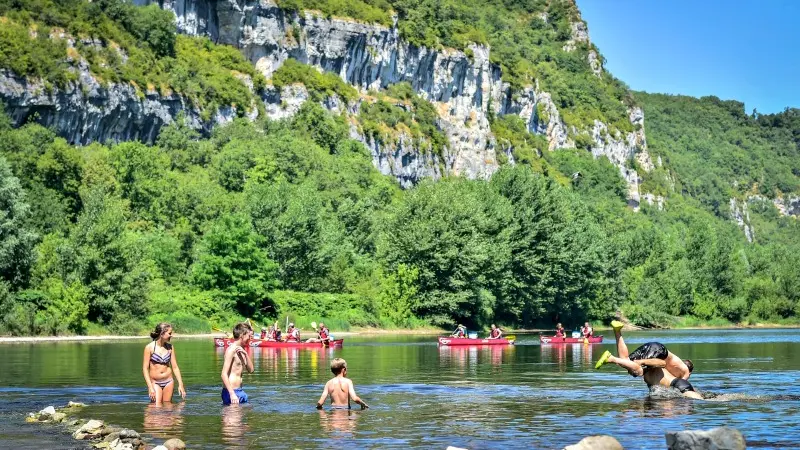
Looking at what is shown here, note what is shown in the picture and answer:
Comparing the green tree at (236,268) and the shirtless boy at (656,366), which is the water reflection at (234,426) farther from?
the green tree at (236,268)

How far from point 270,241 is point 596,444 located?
284ft

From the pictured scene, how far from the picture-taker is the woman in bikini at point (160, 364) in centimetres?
2873

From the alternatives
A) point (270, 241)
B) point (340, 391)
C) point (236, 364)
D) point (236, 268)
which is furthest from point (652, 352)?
point (270, 241)

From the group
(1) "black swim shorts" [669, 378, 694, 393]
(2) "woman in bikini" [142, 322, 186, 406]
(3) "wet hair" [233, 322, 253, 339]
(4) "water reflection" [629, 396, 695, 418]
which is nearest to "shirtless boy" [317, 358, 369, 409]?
(3) "wet hair" [233, 322, 253, 339]

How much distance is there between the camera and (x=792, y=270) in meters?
148

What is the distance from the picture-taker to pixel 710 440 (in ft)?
66.9

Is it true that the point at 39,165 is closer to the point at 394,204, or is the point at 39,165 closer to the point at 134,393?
the point at 394,204

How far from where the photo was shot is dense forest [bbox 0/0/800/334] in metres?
82.0

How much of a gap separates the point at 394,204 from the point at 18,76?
5209 centimetres

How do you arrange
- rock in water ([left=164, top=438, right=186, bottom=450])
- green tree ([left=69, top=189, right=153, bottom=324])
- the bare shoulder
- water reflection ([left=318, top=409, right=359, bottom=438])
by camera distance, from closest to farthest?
1. rock in water ([left=164, top=438, right=186, bottom=450])
2. water reflection ([left=318, top=409, right=359, bottom=438])
3. the bare shoulder
4. green tree ([left=69, top=189, right=153, bottom=324])

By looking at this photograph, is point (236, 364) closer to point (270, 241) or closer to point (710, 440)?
point (710, 440)

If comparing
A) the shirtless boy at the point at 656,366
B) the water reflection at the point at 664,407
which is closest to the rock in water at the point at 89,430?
the water reflection at the point at 664,407

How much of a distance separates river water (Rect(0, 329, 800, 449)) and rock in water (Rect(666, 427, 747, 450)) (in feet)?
11.6

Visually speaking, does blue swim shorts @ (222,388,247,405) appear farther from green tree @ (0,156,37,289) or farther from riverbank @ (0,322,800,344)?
green tree @ (0,156,37,289)
